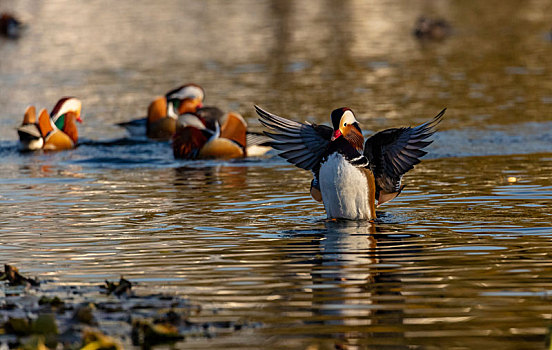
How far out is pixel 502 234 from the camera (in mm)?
10422

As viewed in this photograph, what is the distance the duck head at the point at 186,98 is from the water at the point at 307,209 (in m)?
1.21

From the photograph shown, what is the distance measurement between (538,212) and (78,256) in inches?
199

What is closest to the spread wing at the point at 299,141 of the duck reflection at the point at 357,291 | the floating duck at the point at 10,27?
the duck reflection at the point at 357,291

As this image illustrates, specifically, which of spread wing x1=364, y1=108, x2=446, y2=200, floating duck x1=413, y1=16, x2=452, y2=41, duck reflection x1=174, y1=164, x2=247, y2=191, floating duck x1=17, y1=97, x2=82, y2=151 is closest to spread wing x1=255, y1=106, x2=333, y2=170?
spread wing x1=364, y1=108, x2=446, y2=200

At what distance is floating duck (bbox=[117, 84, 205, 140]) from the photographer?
68.3 feet

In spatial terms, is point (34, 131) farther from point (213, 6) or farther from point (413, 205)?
point (213, 6)

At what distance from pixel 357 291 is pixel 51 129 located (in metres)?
12.2

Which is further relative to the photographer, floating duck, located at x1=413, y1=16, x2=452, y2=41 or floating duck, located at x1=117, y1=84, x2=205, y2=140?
floating duck, located at x1=413, y1=16, x2=452, y2=41

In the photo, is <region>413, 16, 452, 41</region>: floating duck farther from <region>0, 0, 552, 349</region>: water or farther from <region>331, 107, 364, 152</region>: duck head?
<region>331, 107, 364, 152</region>: duck head

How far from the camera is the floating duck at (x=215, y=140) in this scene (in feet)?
58.0

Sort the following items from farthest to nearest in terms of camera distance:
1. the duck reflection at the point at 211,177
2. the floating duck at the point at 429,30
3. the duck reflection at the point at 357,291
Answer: the floating duck at the point at 429,30 → the duck reflection at the point at 211,177 → the duck reflection at the point at 357,291

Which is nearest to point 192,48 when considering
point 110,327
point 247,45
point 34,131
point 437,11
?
point 247,45

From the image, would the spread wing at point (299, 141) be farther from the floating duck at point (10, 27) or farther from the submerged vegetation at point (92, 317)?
the floating duck at point (10, 27)

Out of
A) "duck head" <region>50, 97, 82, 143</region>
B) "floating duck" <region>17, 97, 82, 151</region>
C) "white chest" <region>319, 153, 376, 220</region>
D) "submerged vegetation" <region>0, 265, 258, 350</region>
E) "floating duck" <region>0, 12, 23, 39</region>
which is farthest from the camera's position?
"floating duck" <region>0, 12, 23, 39</region>
